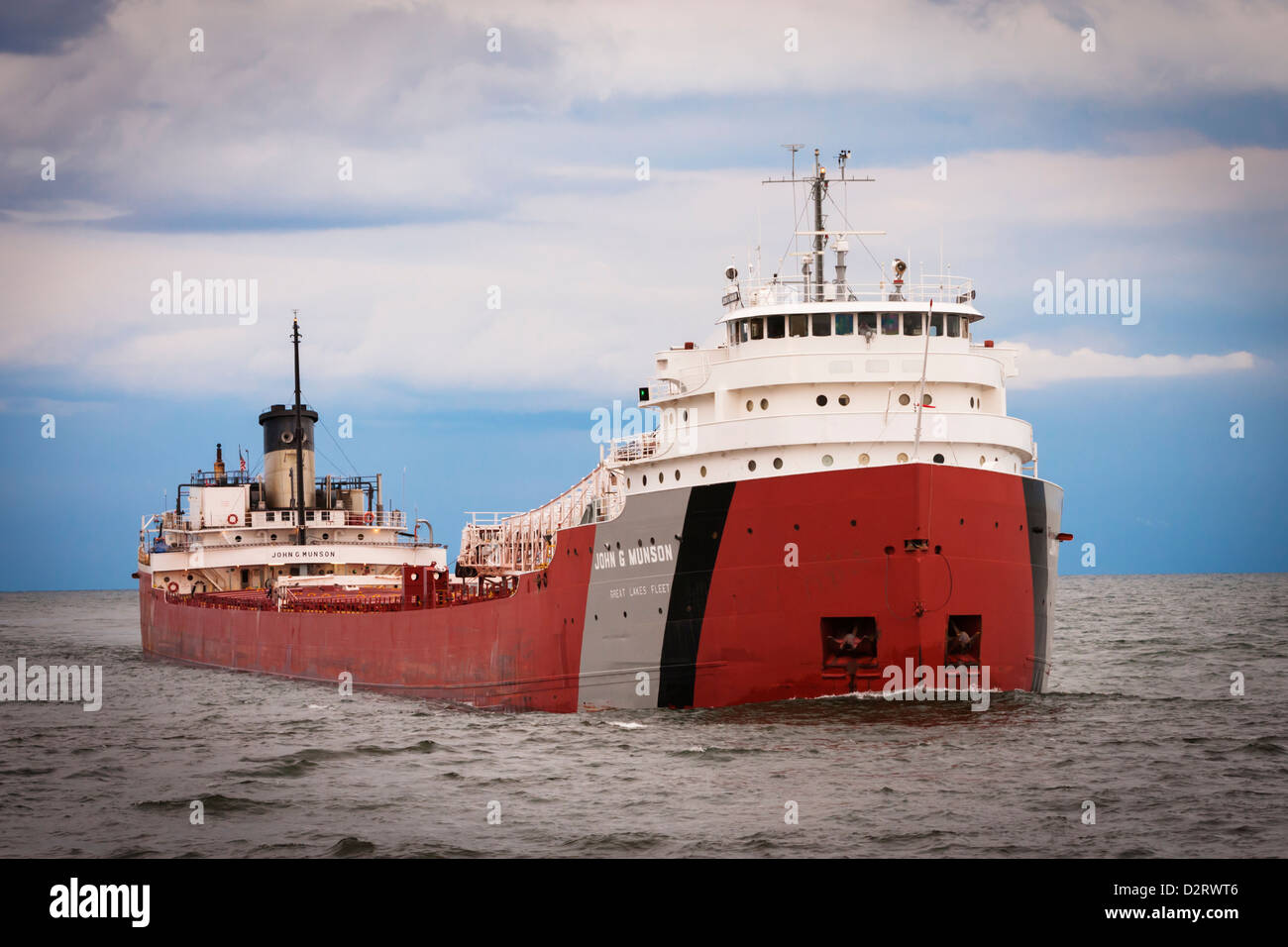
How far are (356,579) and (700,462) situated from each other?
2125 centimetres

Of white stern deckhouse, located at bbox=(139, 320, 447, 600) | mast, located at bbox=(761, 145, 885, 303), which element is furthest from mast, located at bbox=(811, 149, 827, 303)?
white stern deckhouse, located at bbox=(139, 320, 447, 600)

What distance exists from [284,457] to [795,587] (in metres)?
29.1

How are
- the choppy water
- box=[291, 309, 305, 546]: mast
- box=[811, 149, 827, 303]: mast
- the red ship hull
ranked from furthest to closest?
box=[291, 309, 305, 546]: mast → box=[811, 149, 827, 303]: mast → the red ship hull → the choppy water

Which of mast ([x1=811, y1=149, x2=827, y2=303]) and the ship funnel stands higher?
mast ([x1=811, y1=149, x2=827, y2=303])

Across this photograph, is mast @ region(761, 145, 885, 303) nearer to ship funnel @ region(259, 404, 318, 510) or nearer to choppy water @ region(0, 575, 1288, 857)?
choppy water @ region(0, 575, 1288, 857)

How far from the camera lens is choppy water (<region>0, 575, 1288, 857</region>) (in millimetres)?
14469

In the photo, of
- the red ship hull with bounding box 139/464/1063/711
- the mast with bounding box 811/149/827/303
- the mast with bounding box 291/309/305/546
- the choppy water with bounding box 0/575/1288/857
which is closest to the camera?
the choppy water with bounding box 0/575/1288/857

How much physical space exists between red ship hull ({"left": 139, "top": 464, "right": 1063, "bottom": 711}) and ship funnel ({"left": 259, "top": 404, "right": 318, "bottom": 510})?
72.6ft

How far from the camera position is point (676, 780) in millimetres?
17328

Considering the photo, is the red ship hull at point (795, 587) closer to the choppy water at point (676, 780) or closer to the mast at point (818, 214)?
the choppy water at point (676, 780)

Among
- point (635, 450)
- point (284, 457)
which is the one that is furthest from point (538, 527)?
point (284, 457)

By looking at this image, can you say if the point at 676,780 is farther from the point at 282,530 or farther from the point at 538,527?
the point at 282,530

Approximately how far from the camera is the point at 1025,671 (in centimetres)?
2183

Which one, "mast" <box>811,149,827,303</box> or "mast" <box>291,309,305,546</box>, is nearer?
"mast" <box>811,149,827,303</box>
